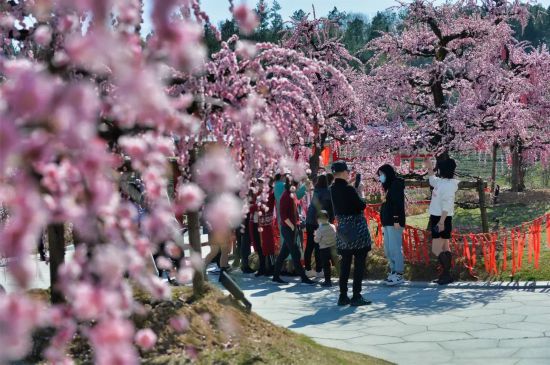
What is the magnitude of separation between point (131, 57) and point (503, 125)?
1255 centimetres

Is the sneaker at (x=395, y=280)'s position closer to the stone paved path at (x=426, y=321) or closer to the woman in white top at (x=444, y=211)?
the stone paved path at (x=426, y=321)

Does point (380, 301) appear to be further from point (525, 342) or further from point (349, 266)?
point (525, 342)

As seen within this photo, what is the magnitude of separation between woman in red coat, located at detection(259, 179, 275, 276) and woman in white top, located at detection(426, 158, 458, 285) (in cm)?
277

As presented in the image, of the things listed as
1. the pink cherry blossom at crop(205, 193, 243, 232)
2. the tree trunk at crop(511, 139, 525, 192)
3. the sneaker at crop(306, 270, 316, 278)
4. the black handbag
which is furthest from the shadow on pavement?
the tree trunk at crop(511, 139, 525, 192)

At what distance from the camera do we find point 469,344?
7609 millimetres

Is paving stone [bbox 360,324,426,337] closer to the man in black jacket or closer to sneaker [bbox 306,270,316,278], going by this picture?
the man in black jacket

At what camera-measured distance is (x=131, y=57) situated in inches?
68.1

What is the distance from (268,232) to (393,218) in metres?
2.38

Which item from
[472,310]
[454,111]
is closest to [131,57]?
[472,310]

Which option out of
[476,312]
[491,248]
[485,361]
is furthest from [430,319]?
[491,248]

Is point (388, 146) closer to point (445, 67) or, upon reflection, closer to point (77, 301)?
point (445, 67)

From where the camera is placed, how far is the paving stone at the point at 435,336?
789cm

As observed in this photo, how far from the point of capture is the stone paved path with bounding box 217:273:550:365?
7324 millimetres

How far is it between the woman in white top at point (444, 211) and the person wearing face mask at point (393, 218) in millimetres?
475
